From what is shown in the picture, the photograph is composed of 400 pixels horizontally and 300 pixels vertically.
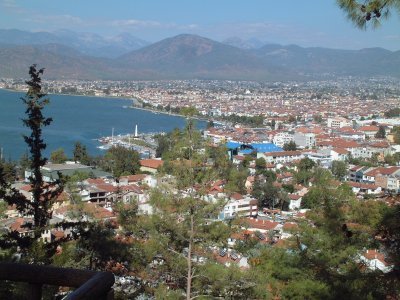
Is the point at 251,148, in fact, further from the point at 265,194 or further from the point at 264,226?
the point at 264,226

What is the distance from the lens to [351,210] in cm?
259

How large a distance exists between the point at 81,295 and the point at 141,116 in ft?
108

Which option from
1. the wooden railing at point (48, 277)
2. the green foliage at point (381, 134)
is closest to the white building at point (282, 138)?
the green foliage at point (381, 134)

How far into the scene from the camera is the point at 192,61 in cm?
10275

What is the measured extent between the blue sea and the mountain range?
2941cm

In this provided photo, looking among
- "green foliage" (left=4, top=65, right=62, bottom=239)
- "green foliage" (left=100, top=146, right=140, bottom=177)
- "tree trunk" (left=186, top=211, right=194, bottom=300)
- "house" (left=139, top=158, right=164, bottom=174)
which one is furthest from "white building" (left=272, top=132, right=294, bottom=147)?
"tree trunk" (left=186, top=211, right=194, bottom=300)

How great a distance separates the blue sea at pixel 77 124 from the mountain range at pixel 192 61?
29.4 meters

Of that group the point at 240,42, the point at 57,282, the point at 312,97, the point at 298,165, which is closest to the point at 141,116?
the point at 298,165

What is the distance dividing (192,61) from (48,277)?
341ft

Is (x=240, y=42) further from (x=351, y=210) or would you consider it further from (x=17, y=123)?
(x=351, y=210)

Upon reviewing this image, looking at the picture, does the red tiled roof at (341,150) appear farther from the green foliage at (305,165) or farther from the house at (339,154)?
the green foliage at (305,165)

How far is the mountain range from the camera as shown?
72.1m

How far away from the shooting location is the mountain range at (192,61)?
2837 inches

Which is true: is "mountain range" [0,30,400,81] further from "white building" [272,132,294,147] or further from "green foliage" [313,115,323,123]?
"white building" [272,132,294,147]
